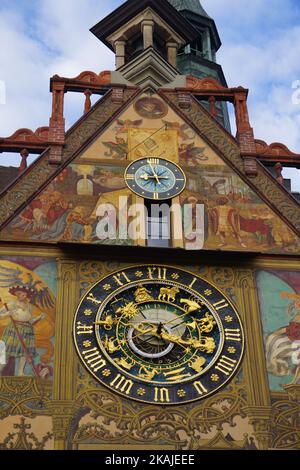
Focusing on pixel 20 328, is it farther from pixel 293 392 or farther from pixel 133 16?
pixel 133 16

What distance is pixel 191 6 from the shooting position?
28.3 m

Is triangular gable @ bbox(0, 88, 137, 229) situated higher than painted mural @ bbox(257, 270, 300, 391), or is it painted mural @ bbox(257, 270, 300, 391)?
triangular gable @ bbox(0, 88, 137, 229)

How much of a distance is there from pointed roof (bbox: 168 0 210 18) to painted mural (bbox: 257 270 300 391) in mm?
14574

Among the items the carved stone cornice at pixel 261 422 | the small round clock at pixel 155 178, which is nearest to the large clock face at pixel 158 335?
the carved stone cornice at pixel 261 422

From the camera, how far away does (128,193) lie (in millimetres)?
15453

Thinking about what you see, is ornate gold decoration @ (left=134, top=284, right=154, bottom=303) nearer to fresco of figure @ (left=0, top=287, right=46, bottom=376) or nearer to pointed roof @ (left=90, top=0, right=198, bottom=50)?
fresco of figure @ (left=0, top=287, right=46, bottom=376)

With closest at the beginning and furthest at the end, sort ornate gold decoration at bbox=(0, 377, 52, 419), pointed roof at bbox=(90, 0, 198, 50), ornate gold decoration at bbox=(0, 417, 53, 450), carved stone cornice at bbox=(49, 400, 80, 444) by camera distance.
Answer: ornate gold decoration at bbox=(0, 417, 53, 450) < carved stone cornice at bbox=(49, 400, 80, 444) < ornate gold decoration at bbox=(0, 377, 52, 419) < pointed roof at bbox=(90, 0, 198, 50)

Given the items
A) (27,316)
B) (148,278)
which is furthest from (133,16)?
(27,316)

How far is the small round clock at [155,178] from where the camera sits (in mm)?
15516

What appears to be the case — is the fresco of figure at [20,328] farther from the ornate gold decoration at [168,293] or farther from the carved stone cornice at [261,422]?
the carved stone cornice at [261,422]

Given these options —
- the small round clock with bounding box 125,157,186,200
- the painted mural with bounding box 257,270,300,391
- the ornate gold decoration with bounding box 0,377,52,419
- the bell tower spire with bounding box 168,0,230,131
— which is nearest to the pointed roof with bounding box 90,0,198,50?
Result: the small round clock with bounding box 125,157,186,200

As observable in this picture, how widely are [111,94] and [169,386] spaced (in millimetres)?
5518

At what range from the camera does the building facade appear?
13.1m
